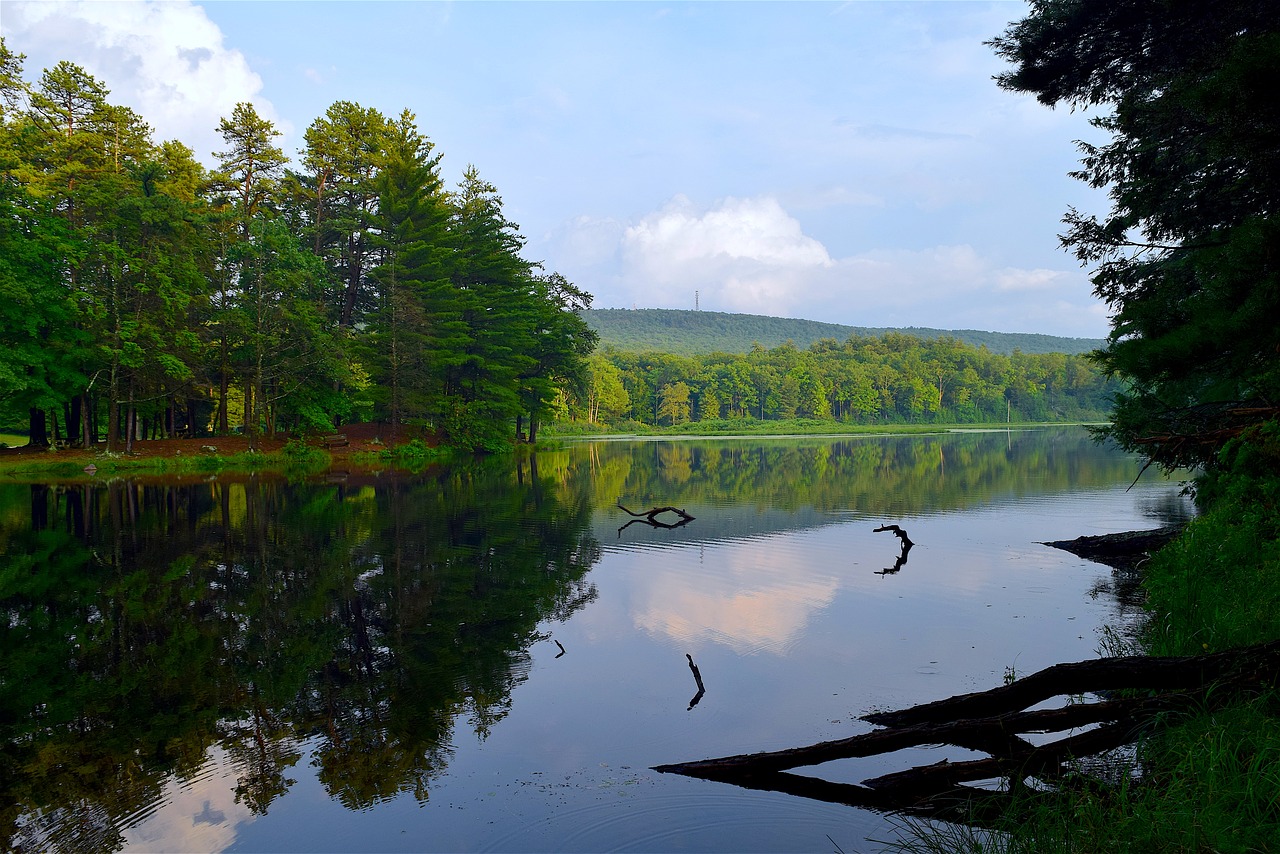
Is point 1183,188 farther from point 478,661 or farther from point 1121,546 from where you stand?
point 478,661

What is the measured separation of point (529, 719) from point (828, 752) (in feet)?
11.0

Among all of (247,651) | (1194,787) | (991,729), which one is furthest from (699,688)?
(247,651)

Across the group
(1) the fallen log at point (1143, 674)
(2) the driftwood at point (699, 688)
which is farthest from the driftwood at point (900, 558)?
(1) the fallen log at point (1143, 674)

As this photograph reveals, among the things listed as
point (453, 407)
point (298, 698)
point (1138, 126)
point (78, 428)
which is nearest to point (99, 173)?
point (78, 428)

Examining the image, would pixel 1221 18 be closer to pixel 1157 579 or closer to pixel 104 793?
pixel 1157 579

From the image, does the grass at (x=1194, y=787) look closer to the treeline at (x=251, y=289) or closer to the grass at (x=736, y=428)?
the treeline at (x=251, y=289)

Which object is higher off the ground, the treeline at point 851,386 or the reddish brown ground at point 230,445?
the treeline at point 851,386

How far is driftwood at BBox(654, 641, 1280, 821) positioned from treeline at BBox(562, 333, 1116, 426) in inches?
3659

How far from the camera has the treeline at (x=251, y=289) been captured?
117 feet

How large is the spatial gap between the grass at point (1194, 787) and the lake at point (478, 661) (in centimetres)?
120

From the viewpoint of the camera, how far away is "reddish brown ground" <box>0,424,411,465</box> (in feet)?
119

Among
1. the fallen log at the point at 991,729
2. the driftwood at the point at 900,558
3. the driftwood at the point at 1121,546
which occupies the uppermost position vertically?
the fallen log at the point at 991,729

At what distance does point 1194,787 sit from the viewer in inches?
183

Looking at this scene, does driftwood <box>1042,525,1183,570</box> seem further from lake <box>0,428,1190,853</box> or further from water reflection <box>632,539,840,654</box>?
water reflection <box>632,539,840,654</box>
